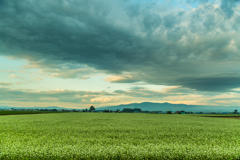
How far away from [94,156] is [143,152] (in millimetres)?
3164

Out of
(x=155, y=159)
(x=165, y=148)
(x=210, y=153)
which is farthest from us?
(x=165, y=148)

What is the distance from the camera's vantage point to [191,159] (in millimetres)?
9539

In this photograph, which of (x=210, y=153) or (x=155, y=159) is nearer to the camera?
(x=155, y=159)

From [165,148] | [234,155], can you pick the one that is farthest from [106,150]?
[234,155]

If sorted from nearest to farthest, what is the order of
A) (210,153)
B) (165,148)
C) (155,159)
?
(155,159) < (210,153) < (165,148)

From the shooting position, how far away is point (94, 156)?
9.50 m

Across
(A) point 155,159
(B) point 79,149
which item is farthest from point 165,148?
(B) point 79,149

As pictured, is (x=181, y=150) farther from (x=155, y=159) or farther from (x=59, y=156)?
(x=59, y=156)

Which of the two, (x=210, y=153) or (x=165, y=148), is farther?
(x=165, y=148)

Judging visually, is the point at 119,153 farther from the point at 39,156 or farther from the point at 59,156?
the point at 39,156

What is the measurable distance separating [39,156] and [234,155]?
1253 cm

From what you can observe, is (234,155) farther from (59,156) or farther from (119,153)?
(59,156)

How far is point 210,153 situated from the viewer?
1010 centimetres

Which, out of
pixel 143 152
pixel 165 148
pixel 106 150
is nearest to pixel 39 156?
pixel 106 150
